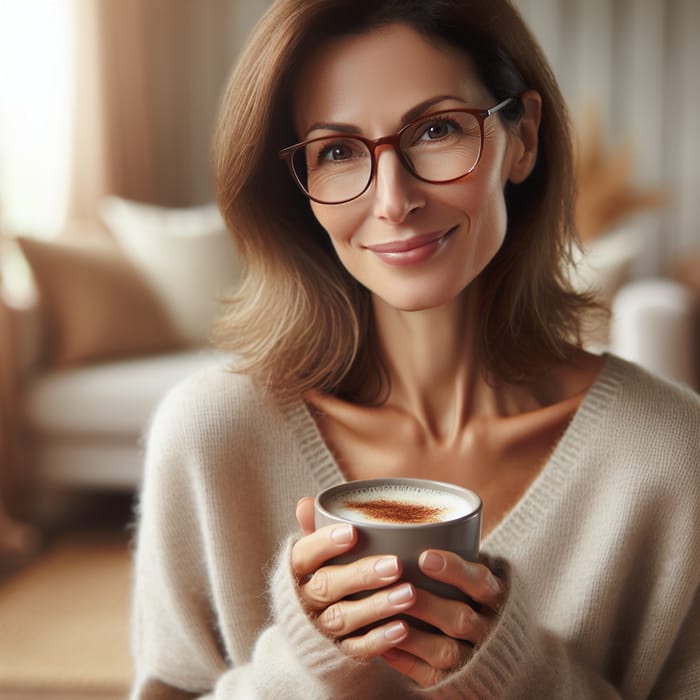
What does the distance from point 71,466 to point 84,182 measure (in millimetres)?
1651

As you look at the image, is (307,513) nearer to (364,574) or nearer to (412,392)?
(364,574)

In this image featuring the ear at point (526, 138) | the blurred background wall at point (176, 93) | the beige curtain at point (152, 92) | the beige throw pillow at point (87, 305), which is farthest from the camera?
the beige curtain at point (152, 92)

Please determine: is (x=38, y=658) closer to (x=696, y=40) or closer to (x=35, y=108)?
(x=35, y=108)

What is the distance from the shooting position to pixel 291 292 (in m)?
1.00

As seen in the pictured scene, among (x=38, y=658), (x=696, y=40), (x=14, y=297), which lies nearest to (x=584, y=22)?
(x=696, y=40)

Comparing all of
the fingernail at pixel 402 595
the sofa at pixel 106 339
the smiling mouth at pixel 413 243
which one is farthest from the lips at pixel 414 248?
the sofa at pixel 106 339

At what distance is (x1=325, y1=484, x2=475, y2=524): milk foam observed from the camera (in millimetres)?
673

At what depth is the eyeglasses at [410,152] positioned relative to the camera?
2.69ft

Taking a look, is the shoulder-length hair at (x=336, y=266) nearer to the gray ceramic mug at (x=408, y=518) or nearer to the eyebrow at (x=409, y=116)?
the eyebrow at (x=409, y=116)

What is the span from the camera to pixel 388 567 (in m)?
0.63

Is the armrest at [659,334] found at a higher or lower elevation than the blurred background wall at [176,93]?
lower

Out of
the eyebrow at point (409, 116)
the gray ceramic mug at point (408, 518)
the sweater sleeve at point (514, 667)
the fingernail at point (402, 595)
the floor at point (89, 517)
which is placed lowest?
the floor at point (89, 517)

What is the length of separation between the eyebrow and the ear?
11 centimetres

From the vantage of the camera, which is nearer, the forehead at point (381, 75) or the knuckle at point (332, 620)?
the knuckle at point (332, 620)
